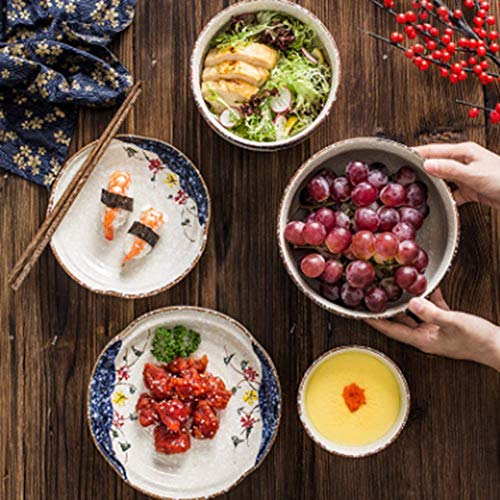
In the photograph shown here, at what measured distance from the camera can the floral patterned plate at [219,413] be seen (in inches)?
68.1

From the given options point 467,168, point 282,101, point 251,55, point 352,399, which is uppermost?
point 251,55

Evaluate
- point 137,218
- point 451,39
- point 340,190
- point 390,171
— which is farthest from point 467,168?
point 137,218

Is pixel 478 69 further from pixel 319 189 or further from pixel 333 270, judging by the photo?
pixel 333 270

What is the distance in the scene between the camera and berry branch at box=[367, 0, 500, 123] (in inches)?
66.4

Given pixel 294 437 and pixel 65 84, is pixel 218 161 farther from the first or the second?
pixel 294 437

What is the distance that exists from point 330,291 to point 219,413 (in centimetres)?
43

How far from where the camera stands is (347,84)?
1.75 metres

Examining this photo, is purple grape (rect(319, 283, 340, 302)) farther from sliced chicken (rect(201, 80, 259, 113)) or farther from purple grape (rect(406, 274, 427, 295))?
sliced chicken (rect(201, 80, 259, 113))

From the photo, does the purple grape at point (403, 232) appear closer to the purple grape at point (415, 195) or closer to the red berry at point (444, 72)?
the purple grape at point (415, 195)

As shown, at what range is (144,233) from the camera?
1709mm

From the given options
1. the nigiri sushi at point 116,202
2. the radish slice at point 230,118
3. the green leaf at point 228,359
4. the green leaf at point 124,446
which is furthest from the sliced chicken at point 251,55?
the green leaf at point 124,446

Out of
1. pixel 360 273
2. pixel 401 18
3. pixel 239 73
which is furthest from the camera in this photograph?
pixel 401 18

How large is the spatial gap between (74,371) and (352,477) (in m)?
0.71

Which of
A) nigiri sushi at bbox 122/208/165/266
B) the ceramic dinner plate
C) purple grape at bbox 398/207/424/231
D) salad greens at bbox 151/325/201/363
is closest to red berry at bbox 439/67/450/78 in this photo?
purple grape at bbox 398/207/424/231
